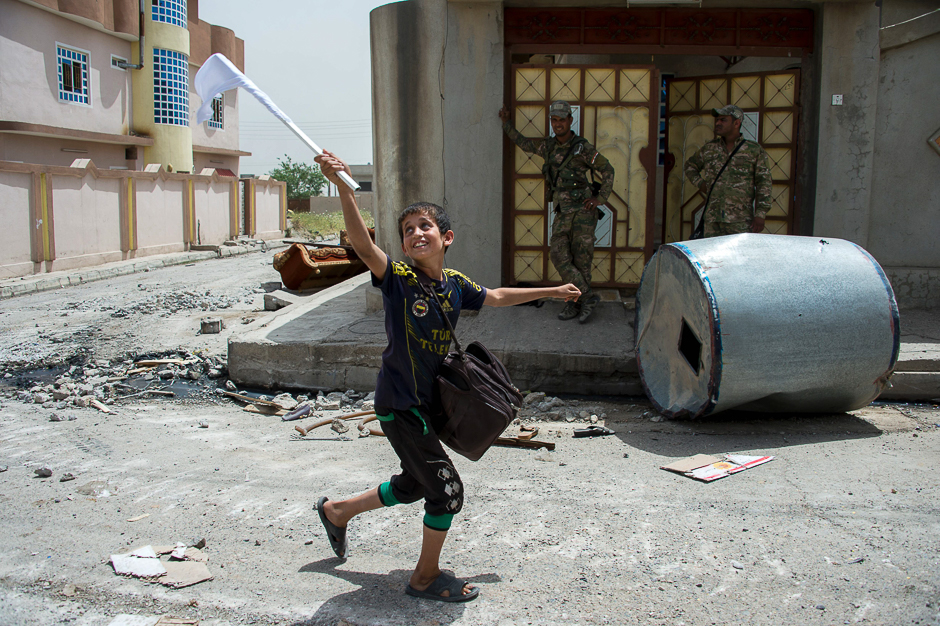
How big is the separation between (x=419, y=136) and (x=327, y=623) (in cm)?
528

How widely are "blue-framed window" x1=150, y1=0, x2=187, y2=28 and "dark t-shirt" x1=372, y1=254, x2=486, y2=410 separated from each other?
989 inches

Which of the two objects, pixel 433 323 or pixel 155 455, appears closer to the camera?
pixel 433 323

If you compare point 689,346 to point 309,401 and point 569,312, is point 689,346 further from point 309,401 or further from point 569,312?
point 309,401

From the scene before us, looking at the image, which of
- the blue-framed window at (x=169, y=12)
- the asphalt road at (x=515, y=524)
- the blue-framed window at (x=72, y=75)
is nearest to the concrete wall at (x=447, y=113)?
the asphalt road at (x=515, y=524)

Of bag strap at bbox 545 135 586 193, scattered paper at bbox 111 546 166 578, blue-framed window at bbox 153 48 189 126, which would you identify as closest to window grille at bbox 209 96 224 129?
blue-framed window at bbox 153 48 189 126

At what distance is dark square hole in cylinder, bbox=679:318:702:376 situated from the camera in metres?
4.87

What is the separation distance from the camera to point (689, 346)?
5.00m

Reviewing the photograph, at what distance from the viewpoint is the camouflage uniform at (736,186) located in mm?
6328

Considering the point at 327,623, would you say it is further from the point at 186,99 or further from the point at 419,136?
the point at 186,99

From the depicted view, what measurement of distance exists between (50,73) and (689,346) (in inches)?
829

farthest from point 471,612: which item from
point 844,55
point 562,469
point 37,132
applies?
point 37,132

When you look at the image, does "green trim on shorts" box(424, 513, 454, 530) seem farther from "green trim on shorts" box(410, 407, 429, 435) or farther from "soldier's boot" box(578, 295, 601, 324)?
"soldier's boot" box(578, 295, 601, 324)

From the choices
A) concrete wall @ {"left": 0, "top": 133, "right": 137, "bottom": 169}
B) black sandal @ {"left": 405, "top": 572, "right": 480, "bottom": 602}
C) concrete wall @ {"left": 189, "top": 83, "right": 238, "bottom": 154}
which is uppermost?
concrete wall @ {"left": 189, "top": 83, "right": 238, "bottom": 154}

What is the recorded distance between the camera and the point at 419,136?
7004mm
